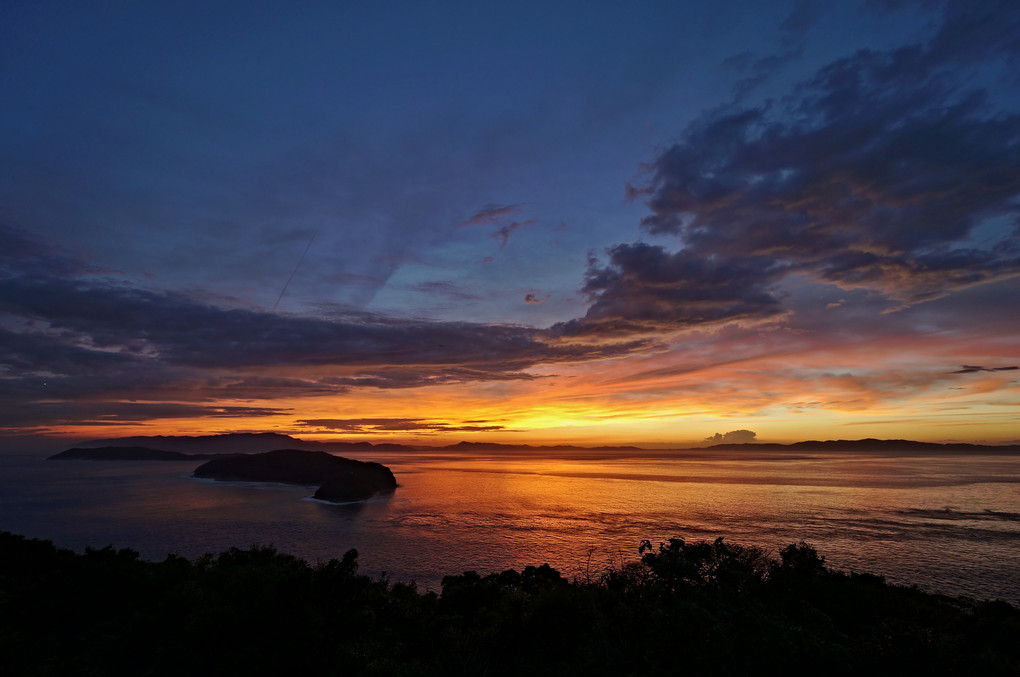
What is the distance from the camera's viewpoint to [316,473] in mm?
106062

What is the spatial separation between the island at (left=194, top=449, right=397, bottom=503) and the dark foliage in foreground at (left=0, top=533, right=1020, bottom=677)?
55106 mm

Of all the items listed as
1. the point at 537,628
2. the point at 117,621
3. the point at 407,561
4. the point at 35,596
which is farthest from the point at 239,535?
the point at 537,628

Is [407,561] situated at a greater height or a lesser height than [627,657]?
lesser

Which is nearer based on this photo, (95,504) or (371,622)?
(371,622)

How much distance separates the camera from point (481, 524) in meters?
51.3

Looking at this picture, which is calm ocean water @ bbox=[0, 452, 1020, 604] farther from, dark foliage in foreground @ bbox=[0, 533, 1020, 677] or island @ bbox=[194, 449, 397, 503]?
dark foliage in foreground @ bbox=[0, 533, 1020, 677]

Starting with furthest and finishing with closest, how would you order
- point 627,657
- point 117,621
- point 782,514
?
point 782,514 → point 117,621 → point 627,657

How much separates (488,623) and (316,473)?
4036 inches

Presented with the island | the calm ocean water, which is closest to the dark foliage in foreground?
the calm ocean water

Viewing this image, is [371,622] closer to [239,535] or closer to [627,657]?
[627,657]

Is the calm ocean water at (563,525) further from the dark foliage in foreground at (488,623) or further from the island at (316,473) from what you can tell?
the dark foliage in foreground at (488,623)

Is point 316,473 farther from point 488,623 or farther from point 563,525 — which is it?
point 488,623

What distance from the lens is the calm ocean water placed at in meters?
33.5

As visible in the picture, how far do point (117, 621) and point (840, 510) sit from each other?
2835 inches
